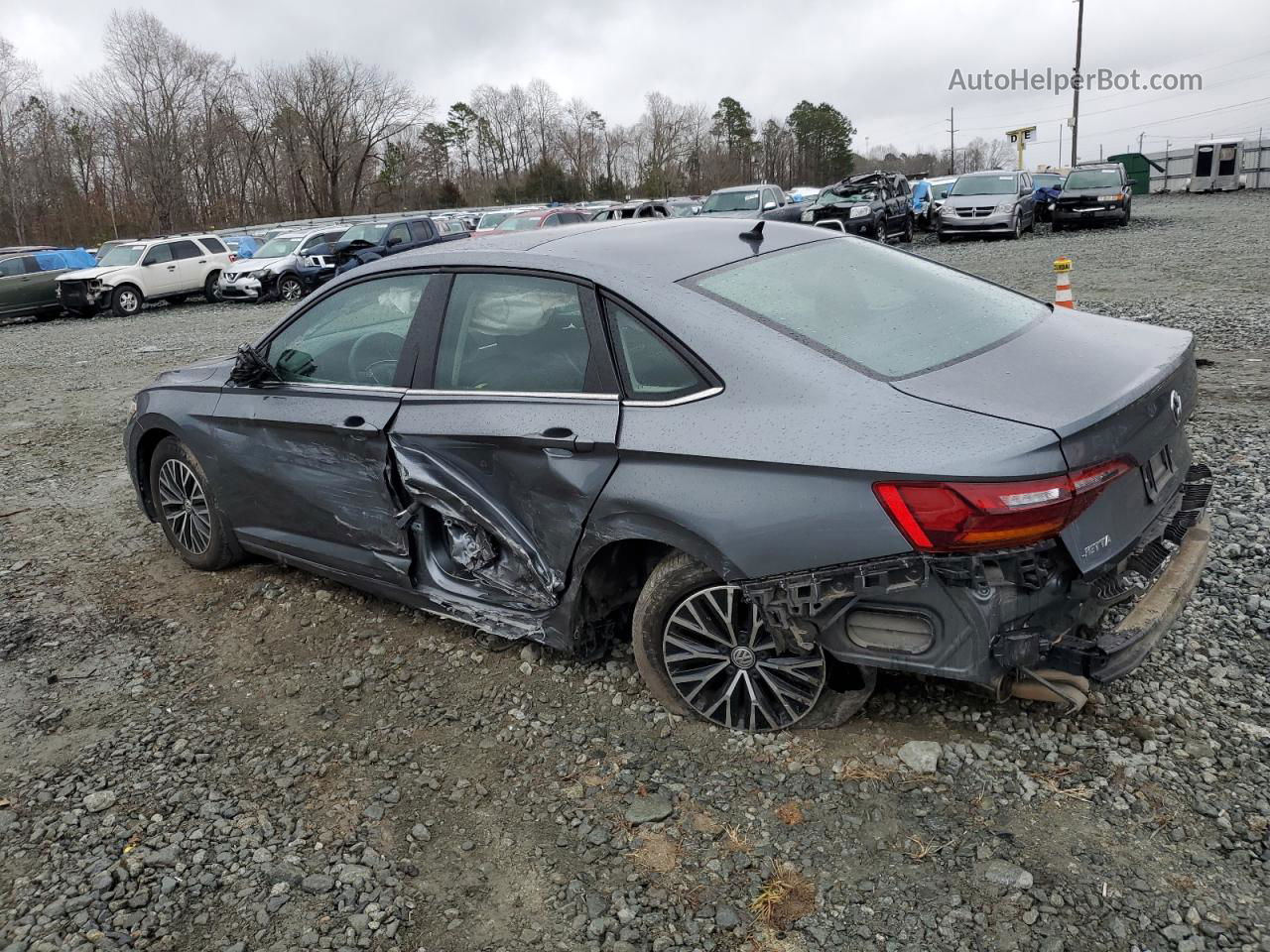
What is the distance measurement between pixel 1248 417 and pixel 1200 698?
3.93 m

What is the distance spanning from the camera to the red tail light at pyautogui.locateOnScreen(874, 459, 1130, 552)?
250cm

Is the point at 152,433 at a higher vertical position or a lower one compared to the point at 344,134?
lower

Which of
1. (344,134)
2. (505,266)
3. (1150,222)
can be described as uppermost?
(344,134)

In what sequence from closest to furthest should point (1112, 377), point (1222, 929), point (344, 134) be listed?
point (1222, 929) < point (1112, 377) < point (344, 134)

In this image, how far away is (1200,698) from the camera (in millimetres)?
3229

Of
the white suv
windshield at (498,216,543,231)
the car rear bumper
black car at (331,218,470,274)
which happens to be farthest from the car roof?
the car rear bumper

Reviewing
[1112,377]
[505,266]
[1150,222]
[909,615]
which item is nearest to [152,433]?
[505,266]

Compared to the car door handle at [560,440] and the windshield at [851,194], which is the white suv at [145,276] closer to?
the windshield at [851,194]

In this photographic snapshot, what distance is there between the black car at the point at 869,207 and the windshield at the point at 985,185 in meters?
1.38

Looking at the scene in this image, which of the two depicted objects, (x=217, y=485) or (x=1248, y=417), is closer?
(x=217, y=485)

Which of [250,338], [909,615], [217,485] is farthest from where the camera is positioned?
[250,338]

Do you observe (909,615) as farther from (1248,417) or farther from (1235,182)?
(1235,182)

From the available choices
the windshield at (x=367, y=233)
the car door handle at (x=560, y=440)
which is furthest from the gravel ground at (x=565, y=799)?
the windshield at (x=367, y=233)

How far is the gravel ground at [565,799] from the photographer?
2512mm
